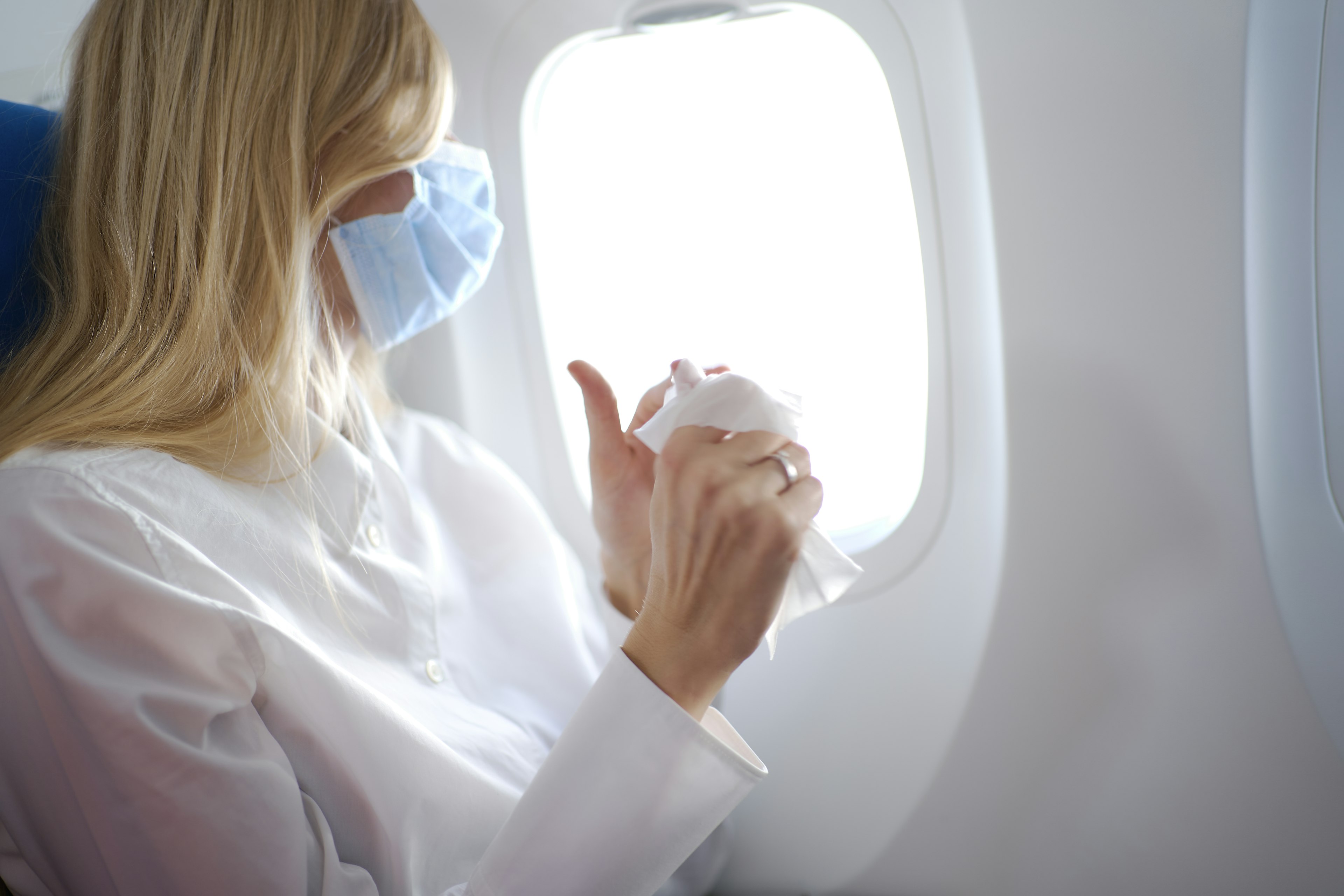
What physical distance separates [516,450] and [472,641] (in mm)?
546

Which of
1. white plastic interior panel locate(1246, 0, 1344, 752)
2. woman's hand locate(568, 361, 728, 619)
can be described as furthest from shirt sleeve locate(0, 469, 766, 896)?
white plastic interior panel locate(1246, 0, 1344, 752)

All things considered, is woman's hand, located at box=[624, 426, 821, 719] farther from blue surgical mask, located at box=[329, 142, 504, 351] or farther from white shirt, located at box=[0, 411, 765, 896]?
blue surgical mask, located at box=[329, 142, 504, 351]

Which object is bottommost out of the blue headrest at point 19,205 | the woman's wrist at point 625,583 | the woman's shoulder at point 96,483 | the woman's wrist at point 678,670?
the woman's wrist at point 625,583

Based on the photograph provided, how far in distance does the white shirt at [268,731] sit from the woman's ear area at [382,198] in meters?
0.34

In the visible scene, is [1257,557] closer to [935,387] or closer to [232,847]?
[935,387]

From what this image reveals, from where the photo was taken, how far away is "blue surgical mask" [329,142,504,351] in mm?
1106

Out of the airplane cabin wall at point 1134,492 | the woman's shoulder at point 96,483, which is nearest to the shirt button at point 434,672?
the woman's shoulder at point 96,483

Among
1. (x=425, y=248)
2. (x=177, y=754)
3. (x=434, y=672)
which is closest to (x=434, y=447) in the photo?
(x=425, y=248)

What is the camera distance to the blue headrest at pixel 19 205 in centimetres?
95

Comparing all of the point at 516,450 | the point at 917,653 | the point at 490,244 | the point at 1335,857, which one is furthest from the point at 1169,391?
the point at 516,450

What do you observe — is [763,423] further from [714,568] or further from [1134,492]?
[1134,492]

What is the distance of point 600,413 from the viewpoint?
3.63ft

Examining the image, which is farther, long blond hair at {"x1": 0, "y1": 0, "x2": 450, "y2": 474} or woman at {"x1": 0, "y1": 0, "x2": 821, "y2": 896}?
long blond hair at {"x1": 0, "y1": 0, "x2": 450, "y2": 474}

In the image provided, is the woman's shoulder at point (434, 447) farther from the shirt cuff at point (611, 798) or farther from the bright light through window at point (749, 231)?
the shirt cuff at point (611, 798)
